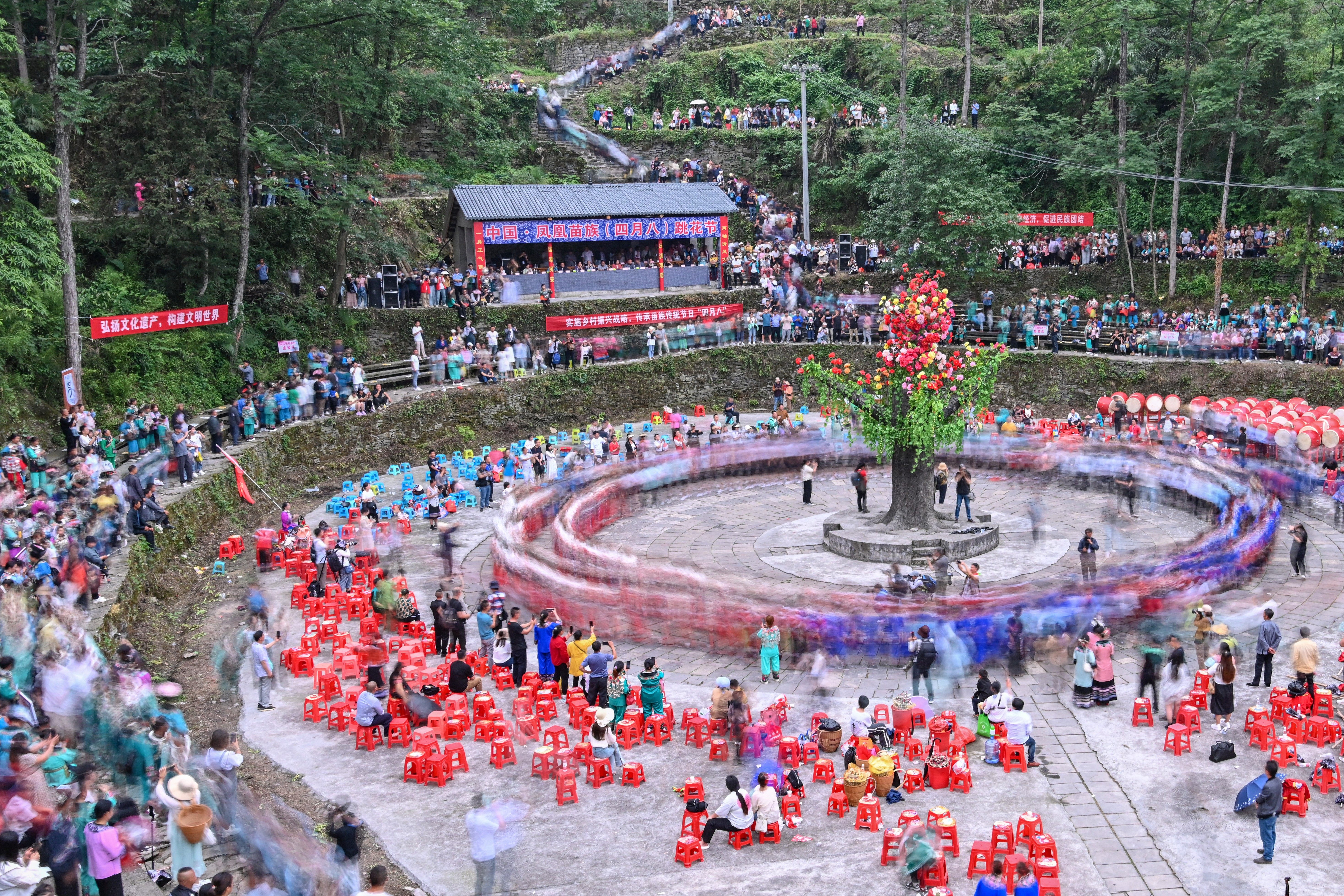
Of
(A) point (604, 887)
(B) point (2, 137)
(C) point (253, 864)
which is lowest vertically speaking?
(A) point (604, 887)

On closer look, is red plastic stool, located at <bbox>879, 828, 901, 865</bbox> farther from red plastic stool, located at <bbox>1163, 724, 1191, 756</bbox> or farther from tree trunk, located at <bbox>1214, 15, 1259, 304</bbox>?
tree trunk, located at <bbox>1214, 15, 1259, 304</bbox>

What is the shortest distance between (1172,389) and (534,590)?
2321cm

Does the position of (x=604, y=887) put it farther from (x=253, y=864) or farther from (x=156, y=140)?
(x=156, y=140)

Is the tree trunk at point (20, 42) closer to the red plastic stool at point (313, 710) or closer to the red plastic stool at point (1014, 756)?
the red plastic stool at point (313, 710)

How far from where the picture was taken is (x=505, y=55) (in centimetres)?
5000

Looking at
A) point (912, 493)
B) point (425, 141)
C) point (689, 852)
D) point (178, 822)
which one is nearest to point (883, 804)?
point (689, 852)

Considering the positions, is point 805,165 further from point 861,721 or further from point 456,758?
point 456,758

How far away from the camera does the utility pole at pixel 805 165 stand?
4234 centimetres

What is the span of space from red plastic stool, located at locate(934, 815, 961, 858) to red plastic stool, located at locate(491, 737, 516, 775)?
5614 mm

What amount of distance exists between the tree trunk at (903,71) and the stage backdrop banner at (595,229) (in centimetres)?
773

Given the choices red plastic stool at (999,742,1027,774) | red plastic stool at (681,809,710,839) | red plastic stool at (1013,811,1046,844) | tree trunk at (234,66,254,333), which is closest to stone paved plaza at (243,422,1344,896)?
red plastic stool at (999,742,1027,774)

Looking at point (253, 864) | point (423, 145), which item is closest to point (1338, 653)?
point (253, 864)

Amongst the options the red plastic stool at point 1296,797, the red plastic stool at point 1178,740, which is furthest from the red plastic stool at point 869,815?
the red plastic stool at point 1296,797

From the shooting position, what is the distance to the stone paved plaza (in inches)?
491
